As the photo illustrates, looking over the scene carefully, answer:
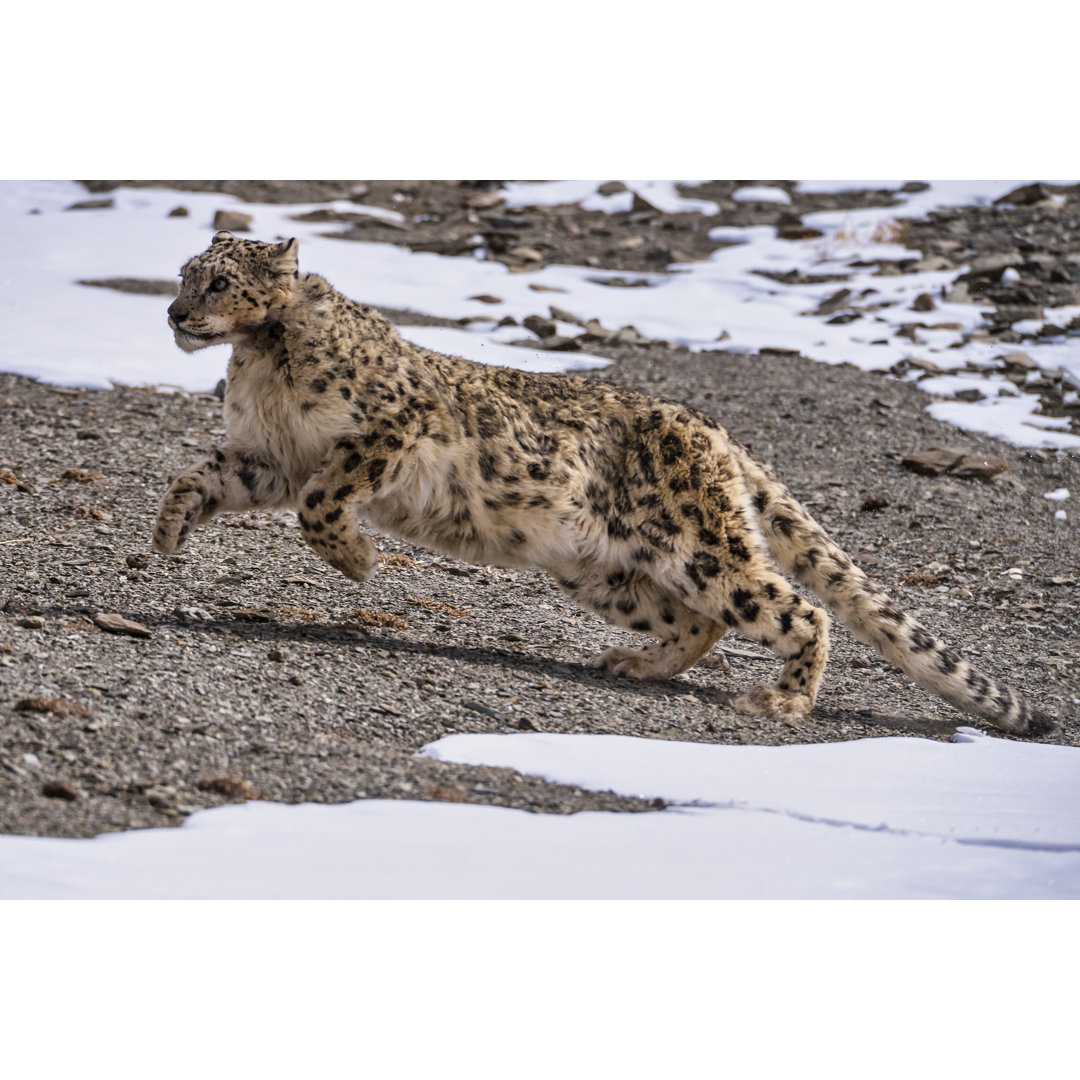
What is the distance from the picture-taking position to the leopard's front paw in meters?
6.67

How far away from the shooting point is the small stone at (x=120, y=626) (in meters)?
6.29

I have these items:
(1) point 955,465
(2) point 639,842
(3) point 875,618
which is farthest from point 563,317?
(2) point 639,842

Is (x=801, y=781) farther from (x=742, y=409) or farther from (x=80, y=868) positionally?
(x=742, y=409)

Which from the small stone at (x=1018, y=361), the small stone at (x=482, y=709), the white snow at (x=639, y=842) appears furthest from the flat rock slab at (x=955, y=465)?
the small stone at (x=482, y=709)

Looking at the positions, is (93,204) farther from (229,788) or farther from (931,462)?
(229,788)

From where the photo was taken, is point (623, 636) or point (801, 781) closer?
point (801, 781)

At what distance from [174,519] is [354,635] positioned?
1093mm

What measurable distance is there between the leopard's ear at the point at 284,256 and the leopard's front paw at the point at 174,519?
121cm

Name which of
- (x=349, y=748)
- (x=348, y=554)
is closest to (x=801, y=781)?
(x=349, y=748)

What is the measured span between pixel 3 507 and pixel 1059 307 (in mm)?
13122

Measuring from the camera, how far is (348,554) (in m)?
6.75

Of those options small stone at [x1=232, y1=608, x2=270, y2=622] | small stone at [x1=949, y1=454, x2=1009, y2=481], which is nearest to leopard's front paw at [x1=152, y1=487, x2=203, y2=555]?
small stone at [x1=232, y1=608, x2=270, y2=622]

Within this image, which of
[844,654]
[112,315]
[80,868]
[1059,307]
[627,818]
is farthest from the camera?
[1059,307]

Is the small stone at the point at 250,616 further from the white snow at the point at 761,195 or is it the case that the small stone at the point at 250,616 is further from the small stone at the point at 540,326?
the white snow at the point at 761,195
